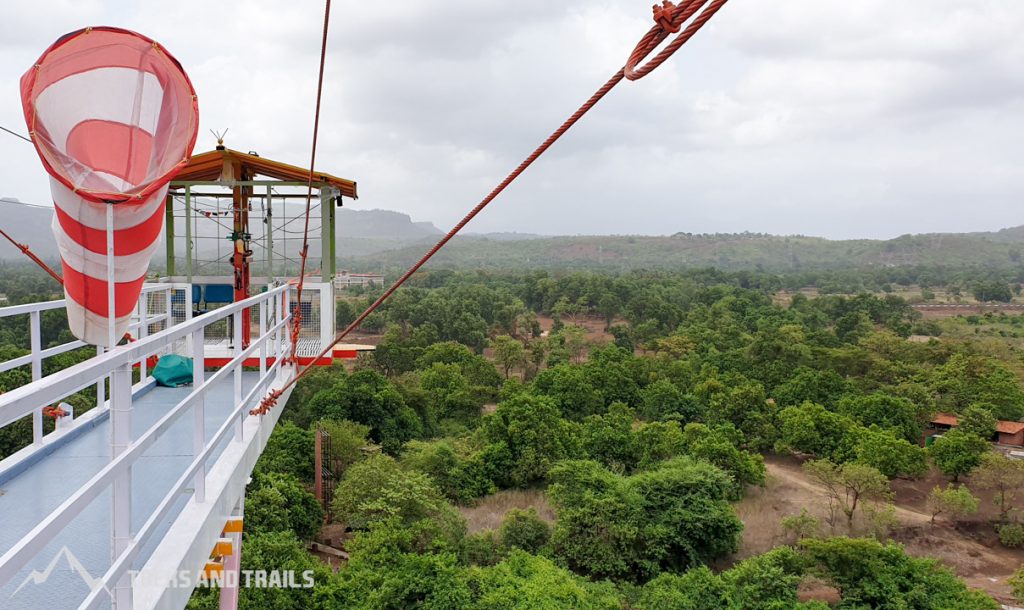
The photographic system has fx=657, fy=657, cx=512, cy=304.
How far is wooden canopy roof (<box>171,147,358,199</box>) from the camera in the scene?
20.2 ft

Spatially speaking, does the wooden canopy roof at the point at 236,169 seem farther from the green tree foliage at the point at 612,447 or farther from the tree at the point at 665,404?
the tree at the point at 665,404

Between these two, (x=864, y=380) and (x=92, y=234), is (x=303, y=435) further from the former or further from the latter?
(x=864, y=380)

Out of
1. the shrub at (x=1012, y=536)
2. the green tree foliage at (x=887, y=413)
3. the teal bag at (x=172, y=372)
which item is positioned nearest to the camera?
the teal bag at (x=172, y=372)

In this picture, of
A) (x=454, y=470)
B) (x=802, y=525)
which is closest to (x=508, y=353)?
(x=454, y=470)

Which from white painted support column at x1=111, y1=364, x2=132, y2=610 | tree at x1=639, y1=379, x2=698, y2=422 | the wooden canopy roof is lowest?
tree at x1=639, y1=379, x2=698, y2=422

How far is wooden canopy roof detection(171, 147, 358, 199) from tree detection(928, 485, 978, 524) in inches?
626

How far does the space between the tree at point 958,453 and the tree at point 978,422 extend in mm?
1348

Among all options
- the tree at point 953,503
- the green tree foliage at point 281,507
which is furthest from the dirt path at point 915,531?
the green tree foliage at point 281,507

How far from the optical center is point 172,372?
543cm

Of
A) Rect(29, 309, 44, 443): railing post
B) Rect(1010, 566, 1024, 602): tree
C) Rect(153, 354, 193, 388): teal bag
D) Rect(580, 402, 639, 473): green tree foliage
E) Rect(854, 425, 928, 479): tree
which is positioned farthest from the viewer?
Rect(580, 402, 639, 473): green tree foliage

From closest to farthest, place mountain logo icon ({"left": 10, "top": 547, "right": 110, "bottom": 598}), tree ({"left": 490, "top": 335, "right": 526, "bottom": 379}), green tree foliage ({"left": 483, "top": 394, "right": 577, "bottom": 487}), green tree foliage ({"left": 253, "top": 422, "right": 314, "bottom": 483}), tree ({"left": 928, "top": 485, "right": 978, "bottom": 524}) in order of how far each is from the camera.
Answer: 1. mountain logo icon ({"left": 10, "top": 547, "right": 110, "bottom": 598})
2. green tree foliage ({"left": 253, "top": 422, "right": 314, "bottom": 483})
3. tree ({"left": 928, "top": 485, "right": 978, "bottom": 524})
4. green tree foliage ({"left": 483, "top": 394, "right": 577, "bottom": 487})
5. tree ({"left": 490, "top": 335, "right": 526, "bottom": 379})

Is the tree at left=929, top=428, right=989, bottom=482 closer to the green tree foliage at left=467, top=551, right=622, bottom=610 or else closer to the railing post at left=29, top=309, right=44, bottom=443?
the green tree foliage at left=467, top=551, right=622, bottom=610

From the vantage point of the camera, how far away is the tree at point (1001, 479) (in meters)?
15.9

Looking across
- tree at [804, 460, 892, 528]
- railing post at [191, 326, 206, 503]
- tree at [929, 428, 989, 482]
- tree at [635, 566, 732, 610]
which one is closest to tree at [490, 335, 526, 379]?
tree at [804, 460, 892, 528]
